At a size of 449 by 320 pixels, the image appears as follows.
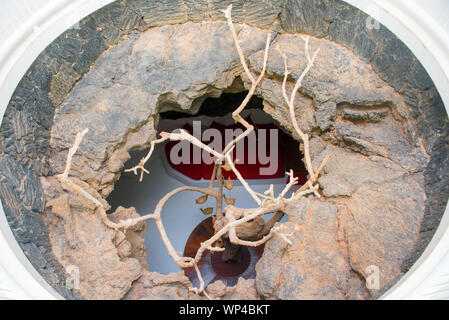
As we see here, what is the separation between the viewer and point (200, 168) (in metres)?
4.28

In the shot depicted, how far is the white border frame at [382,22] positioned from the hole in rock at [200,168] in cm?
192

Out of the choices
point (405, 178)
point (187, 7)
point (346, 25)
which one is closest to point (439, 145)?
point (405, 178)

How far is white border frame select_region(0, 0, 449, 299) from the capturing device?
173cm

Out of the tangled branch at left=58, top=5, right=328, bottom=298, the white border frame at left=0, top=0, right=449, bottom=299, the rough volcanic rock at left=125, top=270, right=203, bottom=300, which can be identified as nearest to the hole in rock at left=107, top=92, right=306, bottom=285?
the tangled branch at left=58, top=5, right=328, bottom=298

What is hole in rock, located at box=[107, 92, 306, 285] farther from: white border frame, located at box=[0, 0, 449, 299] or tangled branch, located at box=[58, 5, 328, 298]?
white border frame, located at box=[0, 0, 449, 299]

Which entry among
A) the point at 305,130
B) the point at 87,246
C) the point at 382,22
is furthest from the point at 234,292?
the point at 382,22

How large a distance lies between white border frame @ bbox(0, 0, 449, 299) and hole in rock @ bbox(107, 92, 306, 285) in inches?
75.5

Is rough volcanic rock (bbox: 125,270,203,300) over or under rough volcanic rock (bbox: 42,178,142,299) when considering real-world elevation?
under

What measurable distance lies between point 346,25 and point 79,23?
177 cm

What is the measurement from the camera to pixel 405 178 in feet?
7.23

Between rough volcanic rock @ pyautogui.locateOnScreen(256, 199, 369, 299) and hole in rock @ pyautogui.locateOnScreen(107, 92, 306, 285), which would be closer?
rough volcanic rock @ pyautogui.locateOnScreen(256, 199, 369, 299)

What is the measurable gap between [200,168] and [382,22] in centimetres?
248

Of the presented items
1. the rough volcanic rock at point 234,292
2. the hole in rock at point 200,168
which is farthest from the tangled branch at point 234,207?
the hole in rock at point 200,168

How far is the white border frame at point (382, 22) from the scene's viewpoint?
1726mm
